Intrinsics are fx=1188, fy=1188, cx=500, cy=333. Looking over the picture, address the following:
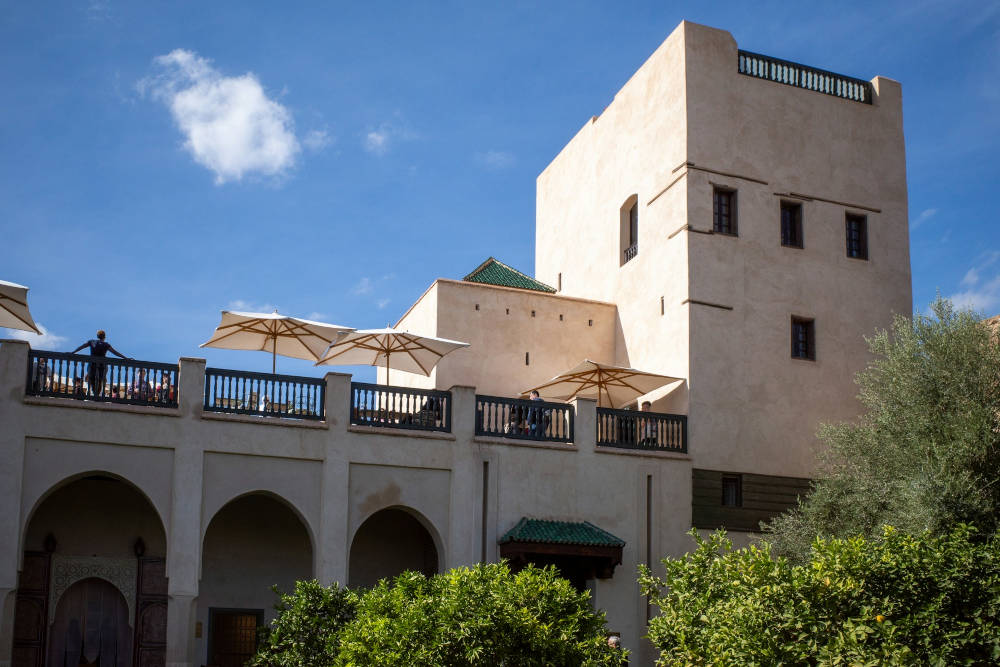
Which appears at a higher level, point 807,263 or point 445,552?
point 807,263

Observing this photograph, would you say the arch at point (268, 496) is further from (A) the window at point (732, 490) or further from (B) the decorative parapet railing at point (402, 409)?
(A) the window at point (732, 490)

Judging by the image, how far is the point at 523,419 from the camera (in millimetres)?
23531

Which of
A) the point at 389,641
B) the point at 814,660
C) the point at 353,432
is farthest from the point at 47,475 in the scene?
the point at 814,660

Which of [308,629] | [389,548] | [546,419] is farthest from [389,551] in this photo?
[308,629]

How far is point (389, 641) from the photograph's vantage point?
14.3 metres

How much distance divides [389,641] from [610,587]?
30.9ft

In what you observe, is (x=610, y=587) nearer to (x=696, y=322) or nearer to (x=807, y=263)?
(x=696, y=322)

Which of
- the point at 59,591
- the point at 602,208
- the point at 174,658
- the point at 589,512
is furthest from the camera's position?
the point at 602,208

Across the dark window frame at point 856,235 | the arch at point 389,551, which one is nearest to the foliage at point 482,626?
the arch at point 389,551

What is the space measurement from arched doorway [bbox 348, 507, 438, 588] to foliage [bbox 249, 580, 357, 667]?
6159 mm

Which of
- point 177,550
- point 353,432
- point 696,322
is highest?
point 696,322

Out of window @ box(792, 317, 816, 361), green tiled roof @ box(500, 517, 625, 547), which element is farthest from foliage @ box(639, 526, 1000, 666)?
window @ box(792, 317, 816, 361)

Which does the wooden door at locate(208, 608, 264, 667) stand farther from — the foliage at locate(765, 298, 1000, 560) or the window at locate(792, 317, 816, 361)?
the window at locate(792, 317, 816, 361)

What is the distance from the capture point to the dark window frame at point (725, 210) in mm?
25891
